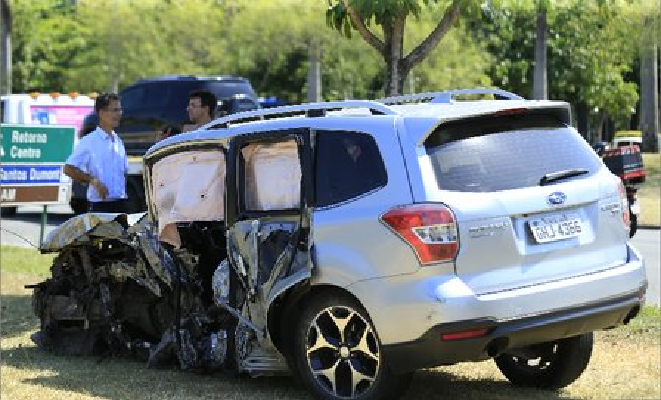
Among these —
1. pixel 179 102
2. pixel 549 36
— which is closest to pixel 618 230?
pixel 179 102

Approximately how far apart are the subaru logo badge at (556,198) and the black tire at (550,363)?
99 cm

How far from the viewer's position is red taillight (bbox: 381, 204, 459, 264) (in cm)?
620

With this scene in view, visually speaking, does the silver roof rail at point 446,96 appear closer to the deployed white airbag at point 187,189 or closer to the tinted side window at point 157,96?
the deployed white airbag at point 187,189

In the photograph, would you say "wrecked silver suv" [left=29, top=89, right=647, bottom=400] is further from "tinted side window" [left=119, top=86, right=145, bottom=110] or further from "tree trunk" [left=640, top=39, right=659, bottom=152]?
"tree trunk" [left=640, top=39, right=659, bottom=152]

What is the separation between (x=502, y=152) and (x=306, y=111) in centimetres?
122

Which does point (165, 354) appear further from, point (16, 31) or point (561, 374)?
point (16, 31)

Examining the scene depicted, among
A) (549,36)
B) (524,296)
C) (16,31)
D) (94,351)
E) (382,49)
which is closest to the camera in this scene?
(524,296)

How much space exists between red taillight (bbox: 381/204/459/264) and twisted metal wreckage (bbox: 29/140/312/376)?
2.54 feet

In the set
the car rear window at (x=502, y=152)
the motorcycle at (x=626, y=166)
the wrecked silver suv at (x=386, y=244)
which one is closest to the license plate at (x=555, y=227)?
the wrecked silver suv at (x=386, y=244)

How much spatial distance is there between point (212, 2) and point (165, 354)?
3948cm

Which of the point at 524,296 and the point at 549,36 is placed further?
the point at 549,36

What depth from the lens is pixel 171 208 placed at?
793 cm

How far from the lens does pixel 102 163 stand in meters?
10.4

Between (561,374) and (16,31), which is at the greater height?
(16,31)
